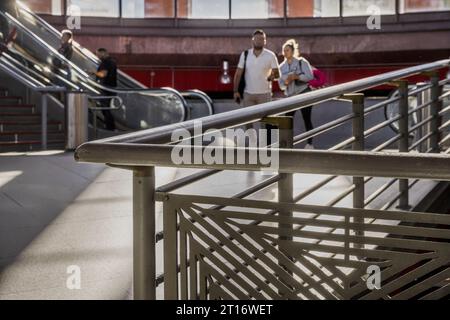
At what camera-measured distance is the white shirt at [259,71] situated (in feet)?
22.0

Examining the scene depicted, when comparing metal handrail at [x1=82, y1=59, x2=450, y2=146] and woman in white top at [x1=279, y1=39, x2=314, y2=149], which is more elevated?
woman in white top at [x1=279, y1=39, x2=314, y2=149]

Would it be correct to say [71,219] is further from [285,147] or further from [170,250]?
[170,250]

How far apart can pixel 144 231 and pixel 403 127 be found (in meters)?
3.38

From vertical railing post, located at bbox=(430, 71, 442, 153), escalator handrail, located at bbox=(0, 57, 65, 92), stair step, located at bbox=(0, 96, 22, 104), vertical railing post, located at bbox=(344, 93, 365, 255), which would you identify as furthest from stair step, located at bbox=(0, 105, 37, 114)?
vertical railing post, located at bbox=(344, 93, 365, 255)

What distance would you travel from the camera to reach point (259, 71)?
6719mm

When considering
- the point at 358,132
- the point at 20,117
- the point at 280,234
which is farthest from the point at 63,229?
the point at 20,117

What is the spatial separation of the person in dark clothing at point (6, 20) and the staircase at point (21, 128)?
868 mm

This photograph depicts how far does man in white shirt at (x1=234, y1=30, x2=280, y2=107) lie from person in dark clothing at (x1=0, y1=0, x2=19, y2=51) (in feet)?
16.0

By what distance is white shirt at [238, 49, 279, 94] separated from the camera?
6719 mm

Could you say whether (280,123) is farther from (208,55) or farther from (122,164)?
(208,55)

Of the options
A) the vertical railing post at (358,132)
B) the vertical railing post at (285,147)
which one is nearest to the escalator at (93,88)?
the vertical railing post at (358,132)

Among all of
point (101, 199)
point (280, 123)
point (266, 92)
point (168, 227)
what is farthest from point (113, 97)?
A: point (168, 227)

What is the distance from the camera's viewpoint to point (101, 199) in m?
4.93

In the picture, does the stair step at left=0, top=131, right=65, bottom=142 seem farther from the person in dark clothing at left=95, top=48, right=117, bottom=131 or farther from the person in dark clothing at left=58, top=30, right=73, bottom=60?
the person in dark clothing at left=58, top=30, right=73, bottom=60
